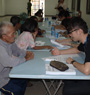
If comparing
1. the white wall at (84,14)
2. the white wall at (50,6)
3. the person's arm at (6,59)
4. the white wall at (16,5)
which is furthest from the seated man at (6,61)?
the white wall at (16,5)

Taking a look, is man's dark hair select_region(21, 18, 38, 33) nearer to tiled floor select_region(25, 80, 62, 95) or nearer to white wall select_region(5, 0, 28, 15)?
tiled floor select_region(25, 80, 62, 95)

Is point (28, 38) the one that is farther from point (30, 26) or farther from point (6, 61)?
point (6, 61)

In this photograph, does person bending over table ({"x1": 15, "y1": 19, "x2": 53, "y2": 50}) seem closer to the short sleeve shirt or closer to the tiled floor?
the short sleeve shirt

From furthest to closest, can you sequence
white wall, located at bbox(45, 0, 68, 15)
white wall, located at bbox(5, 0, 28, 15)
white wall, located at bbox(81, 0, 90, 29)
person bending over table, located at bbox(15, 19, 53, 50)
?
1. white wall, located at bbox(5, 0, 28, 15)
2. white wall, located at bbox(45, 0, 68, 15)
3. white wall, located at bbox(81, 0, 90, 29)
4. person bending over table, located at bbox(15, 19, 53, 50)

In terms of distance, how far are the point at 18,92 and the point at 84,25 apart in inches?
39.8

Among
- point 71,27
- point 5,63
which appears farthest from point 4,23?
point 71,27

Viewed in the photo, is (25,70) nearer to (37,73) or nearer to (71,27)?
(37,73)

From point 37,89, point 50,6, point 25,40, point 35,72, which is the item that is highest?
point 50,6

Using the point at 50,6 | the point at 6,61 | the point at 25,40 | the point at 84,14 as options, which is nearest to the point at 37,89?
the point at 25,40

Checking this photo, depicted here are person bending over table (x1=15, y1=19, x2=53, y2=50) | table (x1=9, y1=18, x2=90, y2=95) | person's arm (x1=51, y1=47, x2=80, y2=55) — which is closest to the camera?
table (x1=9, y1=18, x2=90, y2=95)

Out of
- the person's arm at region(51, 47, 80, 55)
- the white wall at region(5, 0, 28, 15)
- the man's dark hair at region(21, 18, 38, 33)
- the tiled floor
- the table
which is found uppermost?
the white wall at region(5, 0, 28, 15)

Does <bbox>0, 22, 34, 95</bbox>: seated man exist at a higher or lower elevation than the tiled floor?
higher

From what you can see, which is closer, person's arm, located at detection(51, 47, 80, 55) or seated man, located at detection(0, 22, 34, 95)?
seated man, located at detection(0, 22, 34, 95)

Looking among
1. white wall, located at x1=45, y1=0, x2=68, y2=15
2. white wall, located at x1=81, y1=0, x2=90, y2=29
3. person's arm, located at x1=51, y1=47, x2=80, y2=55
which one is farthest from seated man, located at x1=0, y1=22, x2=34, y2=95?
white wall, located at x1=45, y1=0, x2=68, y2=15
